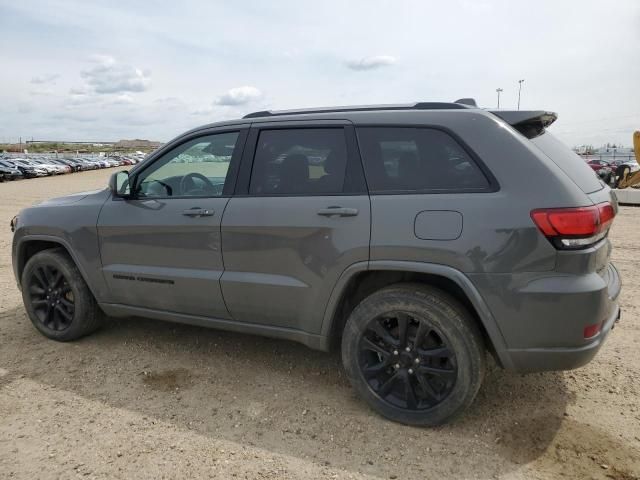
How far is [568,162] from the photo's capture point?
296cm

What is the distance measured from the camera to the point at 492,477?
8.44ft

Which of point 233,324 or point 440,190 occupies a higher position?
point 440,190

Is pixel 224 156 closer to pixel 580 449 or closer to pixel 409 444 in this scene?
pixel 409 444

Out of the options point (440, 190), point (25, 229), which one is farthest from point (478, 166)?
point (25, 229)

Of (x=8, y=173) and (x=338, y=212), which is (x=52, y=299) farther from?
(x=8, y=173)

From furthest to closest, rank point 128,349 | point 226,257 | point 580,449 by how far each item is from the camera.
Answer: point 128,349, point 226,257, point 580,449

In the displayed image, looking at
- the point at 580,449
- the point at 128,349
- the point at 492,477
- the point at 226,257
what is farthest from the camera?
the point at 128,349

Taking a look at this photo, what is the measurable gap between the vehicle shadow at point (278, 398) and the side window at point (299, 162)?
53.9 inches

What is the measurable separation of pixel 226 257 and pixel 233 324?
1.59 feet

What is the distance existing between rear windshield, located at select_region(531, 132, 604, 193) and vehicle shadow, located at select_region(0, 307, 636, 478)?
4.61 feet

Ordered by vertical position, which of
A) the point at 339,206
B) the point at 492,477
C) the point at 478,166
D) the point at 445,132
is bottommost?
the point at 492,477

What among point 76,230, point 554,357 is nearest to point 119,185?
point 76,230

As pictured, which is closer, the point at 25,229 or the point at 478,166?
the point at 478,166

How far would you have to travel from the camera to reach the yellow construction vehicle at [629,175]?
60.5 feet
